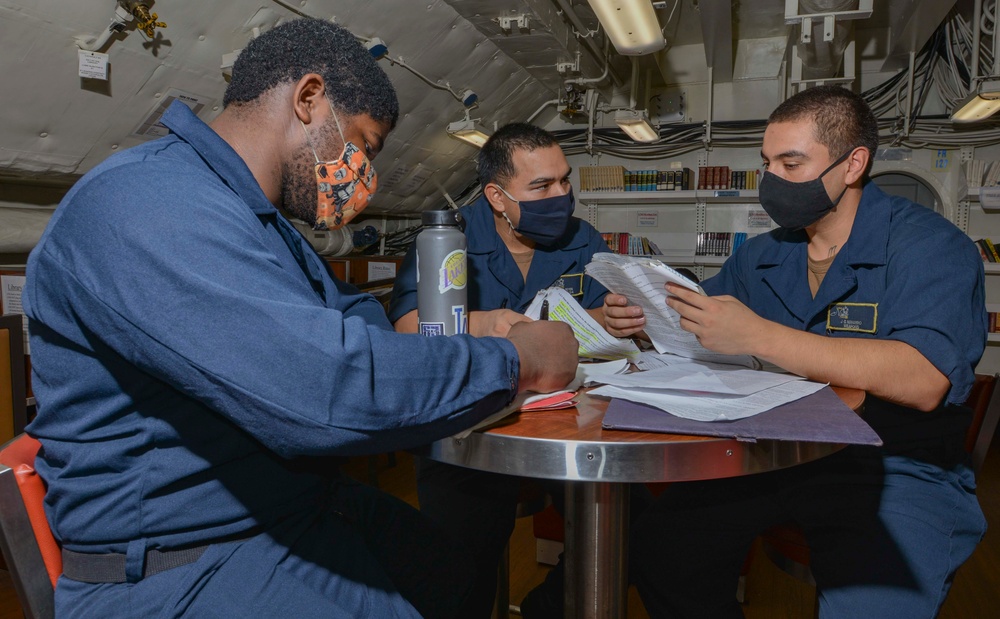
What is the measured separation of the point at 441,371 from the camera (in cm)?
78

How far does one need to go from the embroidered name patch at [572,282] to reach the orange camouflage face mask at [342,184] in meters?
0.98

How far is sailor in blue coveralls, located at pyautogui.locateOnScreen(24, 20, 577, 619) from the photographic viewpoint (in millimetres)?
675

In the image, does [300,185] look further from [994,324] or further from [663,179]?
[994,324]

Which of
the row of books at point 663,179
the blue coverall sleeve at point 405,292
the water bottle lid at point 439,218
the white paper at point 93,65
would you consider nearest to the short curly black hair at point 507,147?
the blue coverall sleeve at point 405,292

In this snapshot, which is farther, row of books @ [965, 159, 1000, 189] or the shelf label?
the shelf label

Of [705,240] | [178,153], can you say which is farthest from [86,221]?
[705,240]

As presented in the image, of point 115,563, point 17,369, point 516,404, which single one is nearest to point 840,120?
point 516,404

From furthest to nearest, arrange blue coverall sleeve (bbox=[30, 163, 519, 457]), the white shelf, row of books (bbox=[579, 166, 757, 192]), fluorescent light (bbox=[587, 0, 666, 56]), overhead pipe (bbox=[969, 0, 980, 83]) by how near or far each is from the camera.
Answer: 1. row of books (bbox=[579, 166, 757, 192])
2. the white shelf
3. overhead pipe (bbox=[969, 0, 980, 83])
4. fluorescent light (bbox=[587, 0, 666, 56])
5. blue coverall sleeve (bbox=[30, 163, 519, 457])

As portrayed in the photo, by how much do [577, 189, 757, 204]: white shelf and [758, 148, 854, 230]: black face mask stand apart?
157 inches

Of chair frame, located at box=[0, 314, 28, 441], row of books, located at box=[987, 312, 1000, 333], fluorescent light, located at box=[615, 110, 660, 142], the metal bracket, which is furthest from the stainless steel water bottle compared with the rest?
row of books, located at box=[987, 312, 1000, 333]

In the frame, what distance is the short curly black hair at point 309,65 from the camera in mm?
976

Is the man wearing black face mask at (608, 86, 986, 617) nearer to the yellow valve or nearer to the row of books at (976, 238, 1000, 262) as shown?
the yellow valve

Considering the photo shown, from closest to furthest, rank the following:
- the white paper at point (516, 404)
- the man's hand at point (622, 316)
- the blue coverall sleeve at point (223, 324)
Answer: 1. the blue coverall sleeve at point (223, 324)
2. the white paper at point (516, 404)
3. the man's hand at point (622, 316)

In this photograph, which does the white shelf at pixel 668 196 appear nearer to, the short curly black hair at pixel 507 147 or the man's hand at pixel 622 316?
the short curly black hair at pixel 507 147
